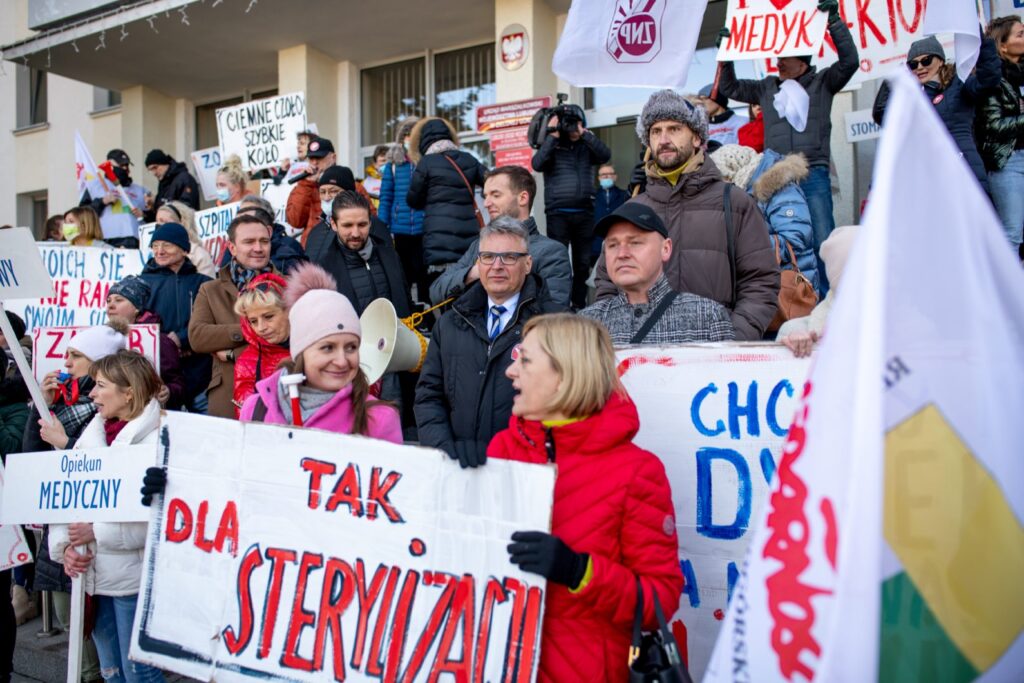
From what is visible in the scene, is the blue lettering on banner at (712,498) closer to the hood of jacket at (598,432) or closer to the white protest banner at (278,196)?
the hood of jacket at (598,432)

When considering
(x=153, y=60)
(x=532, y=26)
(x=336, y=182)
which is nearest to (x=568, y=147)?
(x=336, y=182)

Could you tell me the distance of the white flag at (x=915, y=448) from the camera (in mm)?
1510

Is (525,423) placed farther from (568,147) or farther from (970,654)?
(568,147)

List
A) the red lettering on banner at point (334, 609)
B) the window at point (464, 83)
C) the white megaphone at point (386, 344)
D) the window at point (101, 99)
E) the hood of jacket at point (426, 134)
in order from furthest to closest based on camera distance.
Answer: the window at point (101, 99)
the window at point (464, 83)
the hood of jacket at point (426, 134)
the white megaphone at point (386, 344)
the red lettering on banner at point (334, 609)

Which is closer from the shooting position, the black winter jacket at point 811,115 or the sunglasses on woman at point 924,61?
the sunglasses on woman at point 924,61

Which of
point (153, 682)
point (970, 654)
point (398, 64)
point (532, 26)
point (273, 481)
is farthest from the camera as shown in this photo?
point (398, 64)

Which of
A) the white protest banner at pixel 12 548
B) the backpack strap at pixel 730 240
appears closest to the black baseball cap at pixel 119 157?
the white protest banner at pixel 12 548

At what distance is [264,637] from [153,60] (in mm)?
12295

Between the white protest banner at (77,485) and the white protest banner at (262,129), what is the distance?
6.47m

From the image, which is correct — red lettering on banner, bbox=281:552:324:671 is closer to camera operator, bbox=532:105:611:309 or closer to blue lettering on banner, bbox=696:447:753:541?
blue lettering on banner, bbox=696:447:753:541

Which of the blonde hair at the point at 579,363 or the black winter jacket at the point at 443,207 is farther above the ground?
the black winter jacket at the point at 443,207

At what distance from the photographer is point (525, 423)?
259cm

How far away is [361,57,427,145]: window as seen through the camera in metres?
12.3

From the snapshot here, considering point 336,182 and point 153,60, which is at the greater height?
point 153,60
